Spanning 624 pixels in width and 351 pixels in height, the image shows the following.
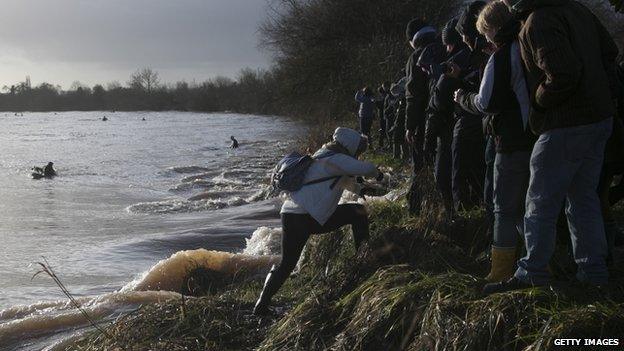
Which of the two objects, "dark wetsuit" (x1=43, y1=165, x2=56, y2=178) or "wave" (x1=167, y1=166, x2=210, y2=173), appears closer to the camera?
"dark wetsuit" (x1=43, y1=165, x2=56, y2=178)

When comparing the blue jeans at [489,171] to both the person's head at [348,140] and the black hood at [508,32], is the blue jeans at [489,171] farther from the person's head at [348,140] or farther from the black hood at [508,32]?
the person's head at [348,140]

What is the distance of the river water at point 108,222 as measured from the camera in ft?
25.7

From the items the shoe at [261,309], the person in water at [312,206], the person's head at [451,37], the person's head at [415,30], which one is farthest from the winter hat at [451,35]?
the shoe at [261,309]

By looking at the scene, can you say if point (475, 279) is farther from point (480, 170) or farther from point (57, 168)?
point (57, 168)

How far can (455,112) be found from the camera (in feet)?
21.2

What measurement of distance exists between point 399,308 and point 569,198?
1.26 metres

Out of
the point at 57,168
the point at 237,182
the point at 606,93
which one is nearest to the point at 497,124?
the point at 606,93

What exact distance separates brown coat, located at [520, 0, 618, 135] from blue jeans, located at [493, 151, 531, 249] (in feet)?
1.40

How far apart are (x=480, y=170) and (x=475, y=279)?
72.9 inches

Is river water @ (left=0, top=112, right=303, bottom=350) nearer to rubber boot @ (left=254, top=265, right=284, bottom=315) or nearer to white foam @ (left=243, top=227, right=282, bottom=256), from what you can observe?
white foam @ (left=243, top=227, right=282, bottom=256)

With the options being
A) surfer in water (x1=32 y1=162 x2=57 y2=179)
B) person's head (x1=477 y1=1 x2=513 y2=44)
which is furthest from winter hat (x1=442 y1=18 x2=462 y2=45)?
surfer in water (x1=32 y1=162 x2=57 y2=179)

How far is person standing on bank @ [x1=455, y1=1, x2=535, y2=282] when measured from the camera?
4.55 meters

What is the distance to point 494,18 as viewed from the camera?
15.0 feet

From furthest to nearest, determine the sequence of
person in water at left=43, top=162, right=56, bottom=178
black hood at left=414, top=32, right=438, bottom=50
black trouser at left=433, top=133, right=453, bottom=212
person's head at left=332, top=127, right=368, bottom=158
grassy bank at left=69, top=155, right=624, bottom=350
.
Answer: person in water at left=43, top=162, right=56, bottom=178
black hood at left=414, top=32, right=438, bottom=50
black trouser at left=433, top=133, right=453, bottom=212
person's head at left=332, top=127, right=368, bottom=158
grassy bank at left=69, top=155, right=624, bottom=350
